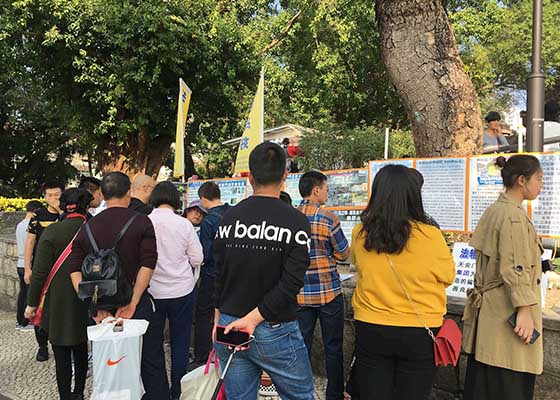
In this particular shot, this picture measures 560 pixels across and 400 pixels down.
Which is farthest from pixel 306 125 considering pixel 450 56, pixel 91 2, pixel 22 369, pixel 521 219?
pixel 521 219

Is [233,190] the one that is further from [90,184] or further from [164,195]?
[164,195]

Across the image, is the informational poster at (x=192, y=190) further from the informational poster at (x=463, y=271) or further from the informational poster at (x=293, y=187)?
the informational poster at (x=463, y=271)

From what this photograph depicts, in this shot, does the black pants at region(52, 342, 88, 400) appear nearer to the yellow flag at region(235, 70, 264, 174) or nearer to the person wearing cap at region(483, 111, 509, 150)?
the yellow flag at region(235, 70, 264, 174)

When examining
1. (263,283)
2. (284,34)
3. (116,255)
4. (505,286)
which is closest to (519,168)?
(505,286)

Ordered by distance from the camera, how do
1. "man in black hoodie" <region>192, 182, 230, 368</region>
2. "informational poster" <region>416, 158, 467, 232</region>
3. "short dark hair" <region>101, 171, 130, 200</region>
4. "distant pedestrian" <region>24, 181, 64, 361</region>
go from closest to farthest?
"short dark hair" <region>101, 171, 130, 200</region> < "informational poster" <region>416, 158, 467, 232</region> < "man in black hoodie" <region>192, 182, 230, 368</region> < "distant pedestrian" <region>24, 181, 64, 361</region>

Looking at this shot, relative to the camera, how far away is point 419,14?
4.94m

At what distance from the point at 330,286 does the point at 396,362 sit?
41.0 inches

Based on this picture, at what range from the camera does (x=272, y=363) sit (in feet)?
7.50

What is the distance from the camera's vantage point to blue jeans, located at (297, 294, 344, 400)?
349 cm

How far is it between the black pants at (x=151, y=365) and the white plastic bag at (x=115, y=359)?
0.91 feet

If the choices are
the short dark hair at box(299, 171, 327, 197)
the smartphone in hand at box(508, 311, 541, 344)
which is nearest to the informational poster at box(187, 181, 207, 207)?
the short dark hair at box(299, 171, 327, 197)

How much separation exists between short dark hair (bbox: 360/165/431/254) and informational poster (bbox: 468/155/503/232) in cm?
164

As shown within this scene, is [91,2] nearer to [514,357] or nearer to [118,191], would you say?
[118,191]

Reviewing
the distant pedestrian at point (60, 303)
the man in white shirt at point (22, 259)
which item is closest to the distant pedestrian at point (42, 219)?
the man in white shirt at point (22, 259)
